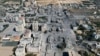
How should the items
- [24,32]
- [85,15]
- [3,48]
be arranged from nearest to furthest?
[3,48] < [24,32] < [85,15]

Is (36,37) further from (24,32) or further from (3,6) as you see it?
(3,6)

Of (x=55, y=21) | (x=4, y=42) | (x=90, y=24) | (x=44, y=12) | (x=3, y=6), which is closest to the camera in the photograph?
(x=4, y=42)

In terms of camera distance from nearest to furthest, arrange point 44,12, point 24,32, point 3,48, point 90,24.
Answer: point 3,48 < point 24,32 < point 90,24 < point 44,12

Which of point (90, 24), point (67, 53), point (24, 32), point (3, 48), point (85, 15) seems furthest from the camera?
point (85, 15)

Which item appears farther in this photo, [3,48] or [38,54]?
[3,48]

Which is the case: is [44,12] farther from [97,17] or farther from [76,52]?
[76,52]

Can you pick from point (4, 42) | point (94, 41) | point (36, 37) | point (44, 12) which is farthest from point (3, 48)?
point (44, 12)

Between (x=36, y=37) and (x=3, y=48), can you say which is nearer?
(x=3, y=48)

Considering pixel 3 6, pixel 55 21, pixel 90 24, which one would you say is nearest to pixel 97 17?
pixel 90 24

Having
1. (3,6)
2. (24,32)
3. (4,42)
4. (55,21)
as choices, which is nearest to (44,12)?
(55,21)
